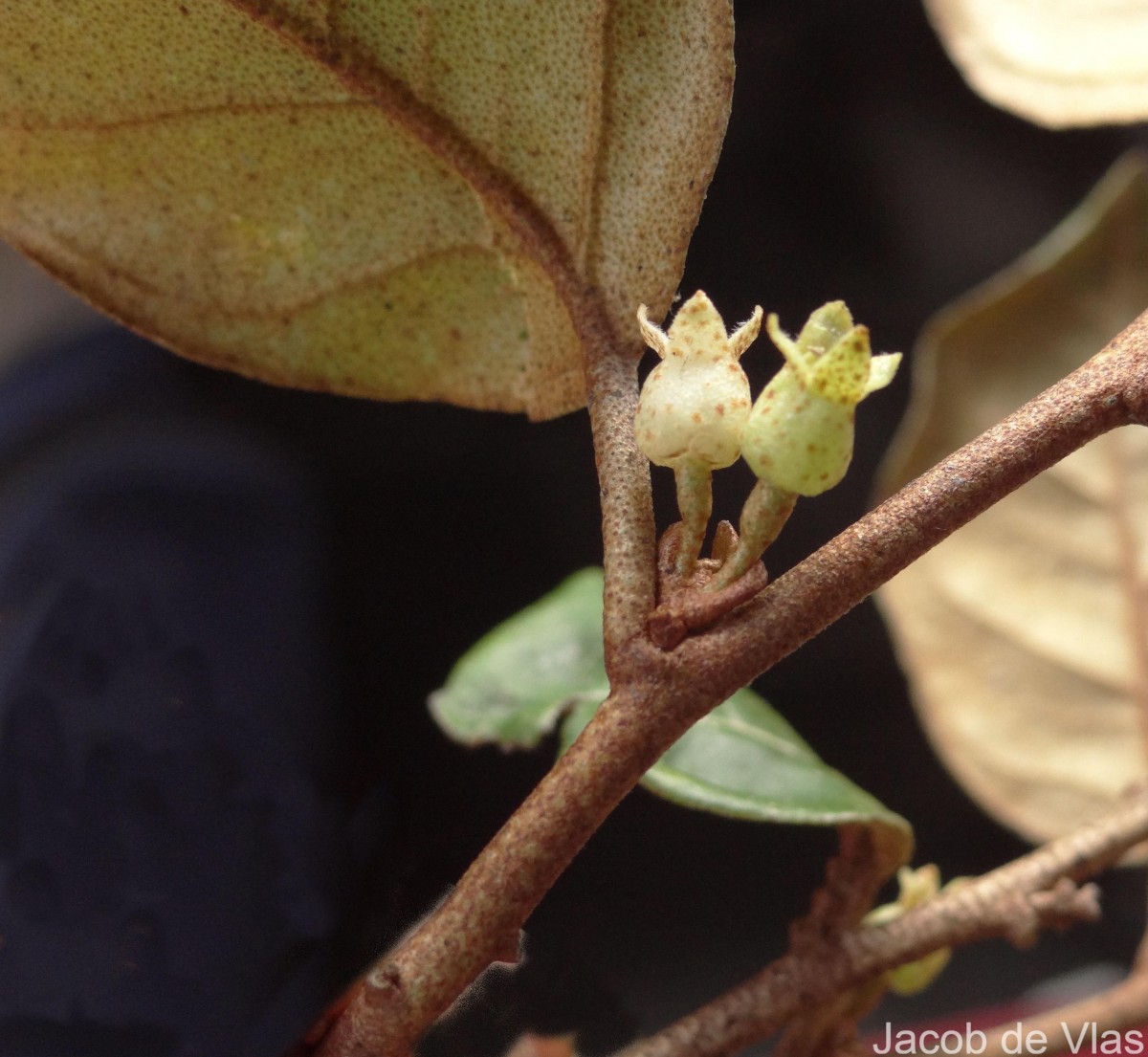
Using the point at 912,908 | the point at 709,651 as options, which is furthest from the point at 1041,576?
the point at 709,651

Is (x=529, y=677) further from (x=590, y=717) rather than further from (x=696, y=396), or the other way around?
(x=696, y=396)

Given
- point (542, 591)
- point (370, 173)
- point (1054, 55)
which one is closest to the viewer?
point (370, 173)

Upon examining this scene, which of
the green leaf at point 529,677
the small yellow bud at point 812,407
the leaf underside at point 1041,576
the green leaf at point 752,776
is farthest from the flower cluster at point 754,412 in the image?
the leaf underside at point 1041,576

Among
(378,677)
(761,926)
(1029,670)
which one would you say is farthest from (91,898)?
(1029,670)

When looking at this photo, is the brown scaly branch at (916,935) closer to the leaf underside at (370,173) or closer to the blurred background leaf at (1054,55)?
the leaf underside at (370,173)

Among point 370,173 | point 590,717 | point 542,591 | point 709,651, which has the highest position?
point 370,173

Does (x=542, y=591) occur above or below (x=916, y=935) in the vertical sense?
below

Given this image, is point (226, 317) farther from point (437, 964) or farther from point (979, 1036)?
point (979, 1036)
